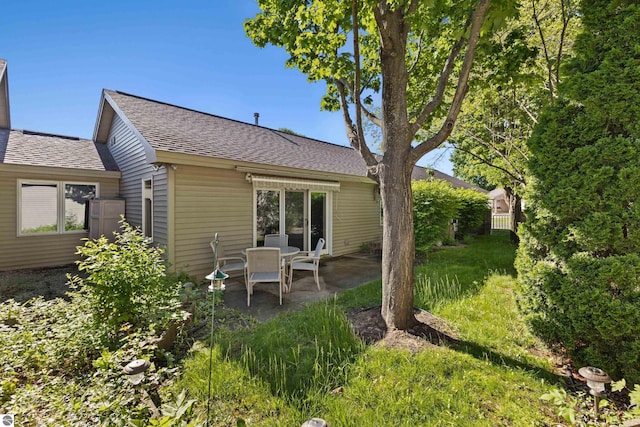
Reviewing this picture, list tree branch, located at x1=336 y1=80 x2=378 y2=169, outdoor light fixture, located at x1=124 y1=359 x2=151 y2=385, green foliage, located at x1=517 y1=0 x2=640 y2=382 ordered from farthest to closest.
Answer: tree branch, located at x1=336 y1=80 x2=378 y2=169 → green foliage, located at x1=517 y1=0 x2=640 y2=382 → outdoor light fixture, located at x1=124 y1=359 x2=151 y2=385

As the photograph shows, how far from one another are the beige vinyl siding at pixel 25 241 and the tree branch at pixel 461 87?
9.35 metres

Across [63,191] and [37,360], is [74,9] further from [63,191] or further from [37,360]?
[37,360]

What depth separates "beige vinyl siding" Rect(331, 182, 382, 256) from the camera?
31.4ft

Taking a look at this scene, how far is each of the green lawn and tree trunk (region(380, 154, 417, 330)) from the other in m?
0.62

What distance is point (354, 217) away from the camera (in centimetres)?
1023

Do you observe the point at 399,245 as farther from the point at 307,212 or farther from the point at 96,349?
the point at 307,212

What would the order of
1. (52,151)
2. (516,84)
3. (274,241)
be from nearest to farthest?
(516,84)
(274,241)
(52,151)

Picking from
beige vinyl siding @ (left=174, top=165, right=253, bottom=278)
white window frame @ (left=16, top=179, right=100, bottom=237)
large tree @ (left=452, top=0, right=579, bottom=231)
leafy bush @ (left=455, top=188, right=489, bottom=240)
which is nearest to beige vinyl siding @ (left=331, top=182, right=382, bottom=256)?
beige vinyl siding @ (left=174, top=165, right=253, bottom=278)

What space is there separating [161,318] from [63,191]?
7232 millimetres

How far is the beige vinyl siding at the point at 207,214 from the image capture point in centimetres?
605

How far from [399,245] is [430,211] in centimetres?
570

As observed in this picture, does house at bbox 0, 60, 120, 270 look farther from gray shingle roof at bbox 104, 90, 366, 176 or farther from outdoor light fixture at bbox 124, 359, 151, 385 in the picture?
outdoor light fixture at bbox 124, 359, 151, 385

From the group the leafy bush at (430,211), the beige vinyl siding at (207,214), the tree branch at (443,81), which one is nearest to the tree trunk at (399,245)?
the tree branch at (443,81)

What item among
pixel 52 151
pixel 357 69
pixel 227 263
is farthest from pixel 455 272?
pixel 52 151
